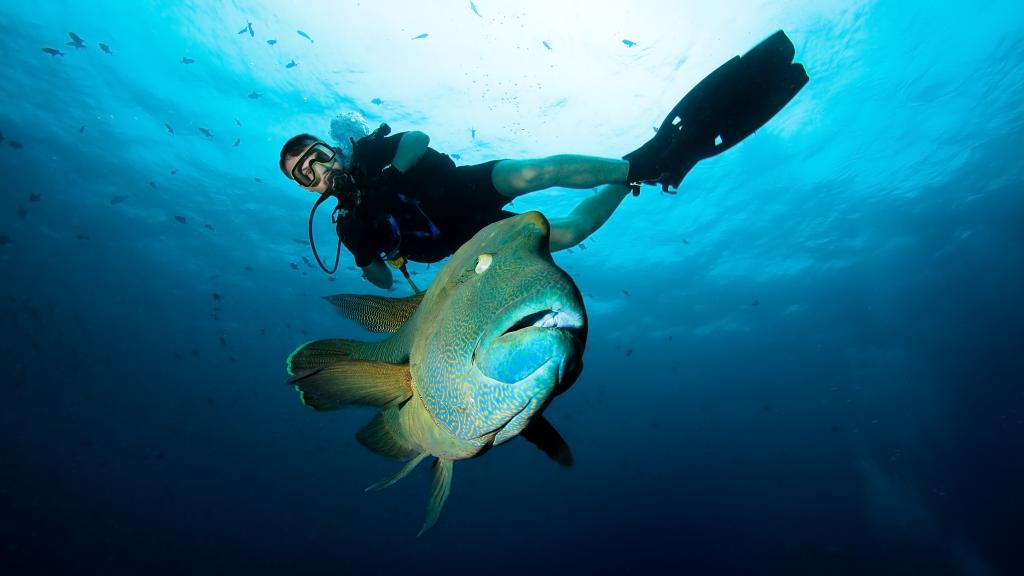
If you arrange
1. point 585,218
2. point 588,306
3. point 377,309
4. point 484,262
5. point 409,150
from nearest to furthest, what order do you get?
point 484,262 < point 377,309 < point 409,150 < point 585,218 < point 588,306

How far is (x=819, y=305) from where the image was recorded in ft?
94.6

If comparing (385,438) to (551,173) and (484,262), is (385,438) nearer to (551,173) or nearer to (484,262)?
(484,262)

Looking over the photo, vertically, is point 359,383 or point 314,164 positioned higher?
point 314,164

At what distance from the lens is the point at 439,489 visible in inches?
70.4

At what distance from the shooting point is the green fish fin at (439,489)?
1736mm

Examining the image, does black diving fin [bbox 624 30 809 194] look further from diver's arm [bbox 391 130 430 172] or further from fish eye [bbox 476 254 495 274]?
fish eye [bbox 476 254 495 274]

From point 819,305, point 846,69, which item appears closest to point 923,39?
point 846,69

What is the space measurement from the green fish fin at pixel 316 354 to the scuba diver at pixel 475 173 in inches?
68.4

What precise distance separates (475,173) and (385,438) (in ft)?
8.23

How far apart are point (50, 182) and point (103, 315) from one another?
14397mm

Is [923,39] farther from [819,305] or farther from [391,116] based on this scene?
[819,305]

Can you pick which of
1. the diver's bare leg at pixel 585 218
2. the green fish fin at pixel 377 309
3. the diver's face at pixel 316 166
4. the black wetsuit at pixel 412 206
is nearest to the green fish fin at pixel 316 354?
the green fish fin at pixel 377 309

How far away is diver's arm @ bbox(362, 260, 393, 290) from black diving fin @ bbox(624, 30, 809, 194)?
2.56m

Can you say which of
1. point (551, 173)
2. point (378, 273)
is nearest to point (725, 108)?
point (551, 173)
